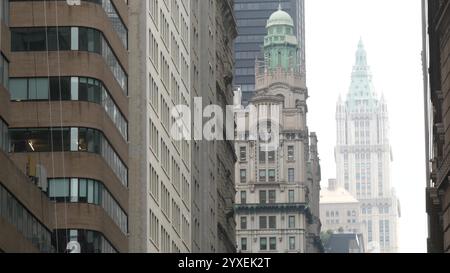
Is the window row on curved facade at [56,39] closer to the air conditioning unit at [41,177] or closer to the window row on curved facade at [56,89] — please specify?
the window row on curved facade at [56,89]

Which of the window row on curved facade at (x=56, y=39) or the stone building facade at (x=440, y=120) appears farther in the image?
the window row on curved facade at (x=56, y=39)

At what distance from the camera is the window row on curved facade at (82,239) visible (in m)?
85.5

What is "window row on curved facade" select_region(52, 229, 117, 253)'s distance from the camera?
85.5 m

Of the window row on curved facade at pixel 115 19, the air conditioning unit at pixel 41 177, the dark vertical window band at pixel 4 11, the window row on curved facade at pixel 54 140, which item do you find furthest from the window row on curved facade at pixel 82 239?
the dark vertical window band at pixel 4 11

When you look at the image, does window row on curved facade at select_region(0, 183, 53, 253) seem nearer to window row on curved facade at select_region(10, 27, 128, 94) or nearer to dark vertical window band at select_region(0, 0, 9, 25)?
dark vertical window band at select_region(0, 0, 9, 25)

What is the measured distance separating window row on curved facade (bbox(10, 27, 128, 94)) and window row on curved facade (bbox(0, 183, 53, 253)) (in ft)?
42.1

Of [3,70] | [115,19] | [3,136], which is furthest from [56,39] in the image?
[3,70]

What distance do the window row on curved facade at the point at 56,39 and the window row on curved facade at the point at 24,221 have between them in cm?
1284

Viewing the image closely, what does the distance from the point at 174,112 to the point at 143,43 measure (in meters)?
16.7

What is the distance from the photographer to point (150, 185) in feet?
343

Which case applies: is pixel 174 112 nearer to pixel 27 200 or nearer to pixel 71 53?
pixel 71 53

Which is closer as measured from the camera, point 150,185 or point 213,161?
point 150,185
